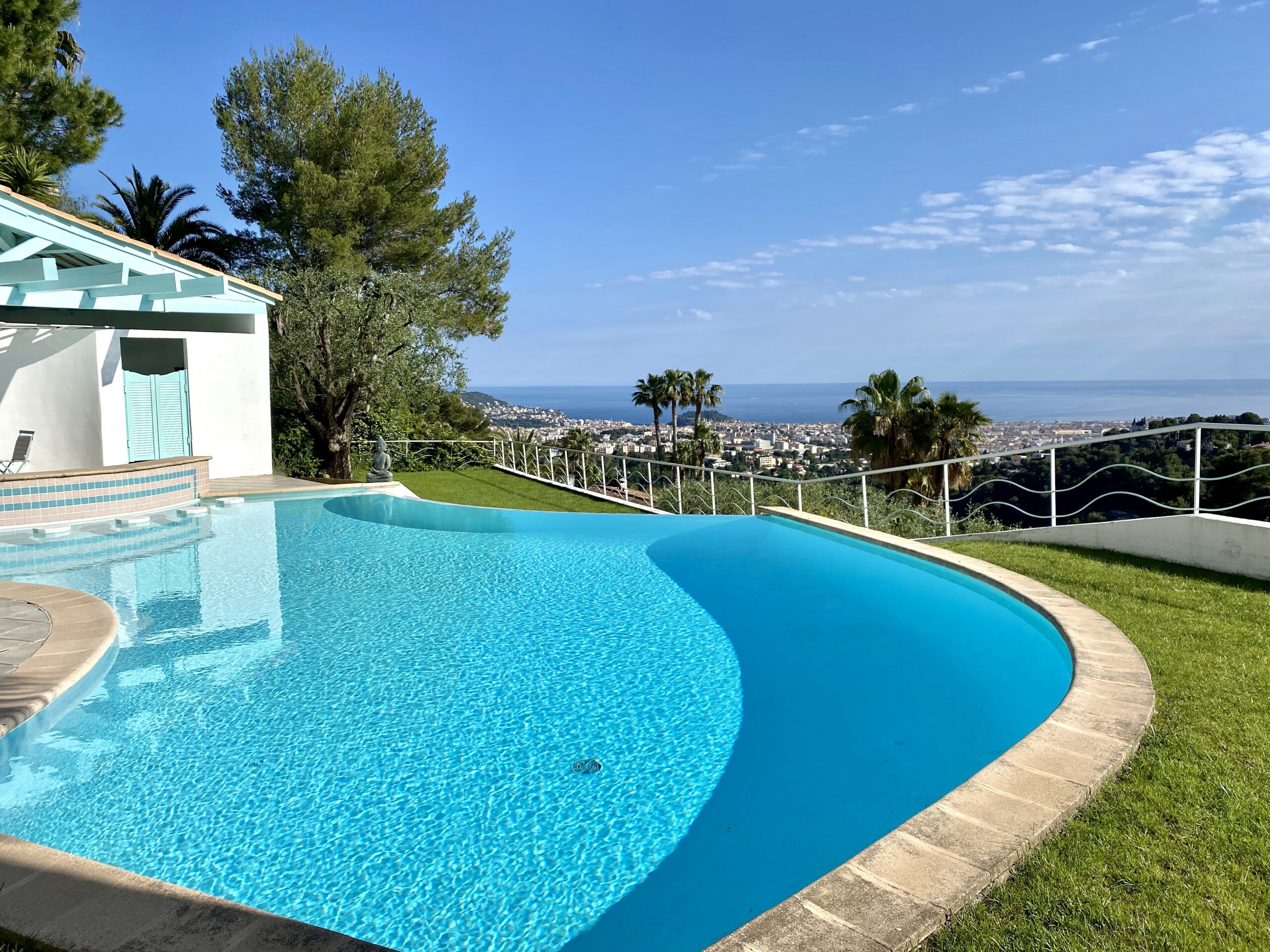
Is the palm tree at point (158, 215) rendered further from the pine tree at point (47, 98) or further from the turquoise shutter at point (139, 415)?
the turquoise shutter at point (139, 415)

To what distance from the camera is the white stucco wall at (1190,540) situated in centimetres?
526

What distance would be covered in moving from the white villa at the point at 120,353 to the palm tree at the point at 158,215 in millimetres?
10238

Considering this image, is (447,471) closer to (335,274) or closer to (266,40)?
(335,274)

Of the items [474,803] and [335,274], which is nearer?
[474,803]

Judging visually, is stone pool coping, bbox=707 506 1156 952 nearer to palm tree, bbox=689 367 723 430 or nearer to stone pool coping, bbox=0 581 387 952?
stone pool coping, bbox=0 581 387 952

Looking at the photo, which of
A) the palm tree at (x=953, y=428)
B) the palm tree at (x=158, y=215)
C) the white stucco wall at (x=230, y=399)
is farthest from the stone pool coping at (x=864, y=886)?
the palm tree at (x=158, y=215)

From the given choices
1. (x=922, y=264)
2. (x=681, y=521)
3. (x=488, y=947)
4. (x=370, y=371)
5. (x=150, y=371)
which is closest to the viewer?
(x=488, y=947)

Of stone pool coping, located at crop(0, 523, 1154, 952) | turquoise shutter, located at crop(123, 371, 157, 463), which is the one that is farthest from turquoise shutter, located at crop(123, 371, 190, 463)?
stone pool coping, located at crop(0, 523, 1154, 952)

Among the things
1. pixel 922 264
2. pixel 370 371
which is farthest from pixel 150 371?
pixel 922 264

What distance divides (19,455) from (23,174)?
293 inches

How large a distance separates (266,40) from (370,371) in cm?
1018

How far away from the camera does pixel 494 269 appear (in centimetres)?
2542

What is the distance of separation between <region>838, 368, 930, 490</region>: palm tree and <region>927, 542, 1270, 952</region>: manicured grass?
2176cm

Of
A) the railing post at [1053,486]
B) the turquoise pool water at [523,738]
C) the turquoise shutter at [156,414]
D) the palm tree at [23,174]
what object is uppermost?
the palm tree at [23,174]
